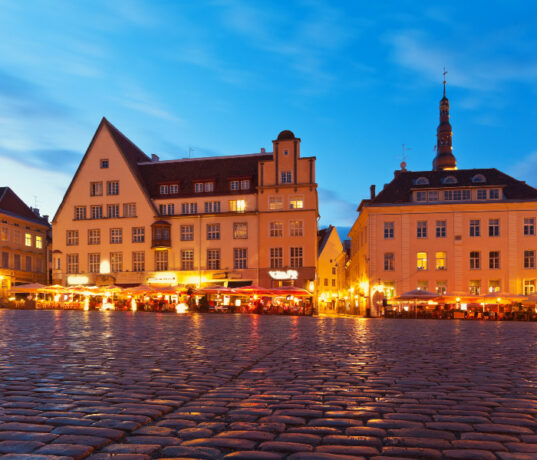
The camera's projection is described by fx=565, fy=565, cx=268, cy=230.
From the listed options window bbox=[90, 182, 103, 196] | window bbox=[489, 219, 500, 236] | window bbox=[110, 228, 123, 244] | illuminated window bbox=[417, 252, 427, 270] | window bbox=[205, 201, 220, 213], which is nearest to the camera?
window bbox=[489, 219, 500, 236]

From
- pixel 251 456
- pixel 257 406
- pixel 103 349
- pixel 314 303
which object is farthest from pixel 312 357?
pixel 314 303

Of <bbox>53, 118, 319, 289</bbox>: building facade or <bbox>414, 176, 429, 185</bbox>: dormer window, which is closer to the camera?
<bbox>414, 176, 429, 185</bbox>: dormer window

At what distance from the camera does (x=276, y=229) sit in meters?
57.3

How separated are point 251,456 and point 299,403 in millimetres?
2037

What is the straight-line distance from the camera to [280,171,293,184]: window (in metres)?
57.4

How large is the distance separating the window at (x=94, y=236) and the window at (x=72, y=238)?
1628 millimetres

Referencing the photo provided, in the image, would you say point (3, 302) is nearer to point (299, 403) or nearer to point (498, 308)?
point (498, 308)

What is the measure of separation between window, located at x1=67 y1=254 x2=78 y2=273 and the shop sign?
21.6 metres

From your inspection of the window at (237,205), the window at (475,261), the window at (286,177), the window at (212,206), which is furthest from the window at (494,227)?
the window at (212,206)

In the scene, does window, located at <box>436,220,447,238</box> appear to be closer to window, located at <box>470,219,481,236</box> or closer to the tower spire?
window, located at <box>470,219,481,236</box>

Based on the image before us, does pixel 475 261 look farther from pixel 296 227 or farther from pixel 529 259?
pixel 296 227

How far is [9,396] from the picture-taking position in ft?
20.3

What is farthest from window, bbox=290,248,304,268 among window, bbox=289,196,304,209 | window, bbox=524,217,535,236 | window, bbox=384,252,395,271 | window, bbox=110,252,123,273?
window, bbox=524,217,535,236

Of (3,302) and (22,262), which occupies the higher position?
(22,262)
